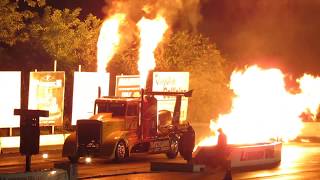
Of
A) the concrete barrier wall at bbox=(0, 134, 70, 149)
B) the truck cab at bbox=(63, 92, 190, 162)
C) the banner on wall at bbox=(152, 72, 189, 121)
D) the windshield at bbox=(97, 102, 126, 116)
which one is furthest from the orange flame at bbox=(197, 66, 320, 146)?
the concrete barrier wall at bbox=(0, 134, 70, 149)

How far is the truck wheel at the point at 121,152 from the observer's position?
1064 inches

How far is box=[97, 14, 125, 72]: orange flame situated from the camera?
41581 millimetres

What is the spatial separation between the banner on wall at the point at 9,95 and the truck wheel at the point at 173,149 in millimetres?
9064

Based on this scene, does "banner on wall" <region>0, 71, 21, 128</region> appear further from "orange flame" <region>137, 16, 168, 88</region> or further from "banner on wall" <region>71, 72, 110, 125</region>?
"orange flame" <region>137, 16, 168, 88</region>

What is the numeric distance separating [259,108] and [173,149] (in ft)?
26.0

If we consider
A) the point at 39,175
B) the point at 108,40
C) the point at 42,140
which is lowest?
the point at 42,140

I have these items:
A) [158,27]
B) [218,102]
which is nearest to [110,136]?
[158,27]

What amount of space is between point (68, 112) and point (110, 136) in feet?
61.0

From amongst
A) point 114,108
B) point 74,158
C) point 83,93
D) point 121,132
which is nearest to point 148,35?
point 83,93

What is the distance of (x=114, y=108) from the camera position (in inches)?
1102

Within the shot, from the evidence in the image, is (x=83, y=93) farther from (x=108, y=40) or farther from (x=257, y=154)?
(x=257, y=154)

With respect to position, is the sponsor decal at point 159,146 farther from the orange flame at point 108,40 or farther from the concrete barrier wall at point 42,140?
the orange flame at point 108,40

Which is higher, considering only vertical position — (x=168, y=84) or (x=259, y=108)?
(x=168, y=84)

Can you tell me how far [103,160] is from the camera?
29.0 m
